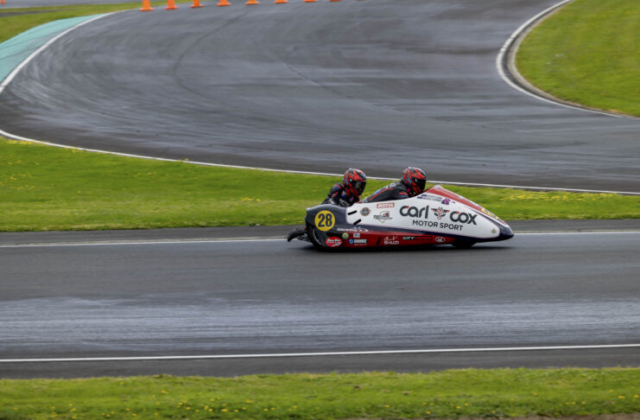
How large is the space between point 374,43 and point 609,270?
27603mm

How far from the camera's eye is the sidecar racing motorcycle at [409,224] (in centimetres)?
1469

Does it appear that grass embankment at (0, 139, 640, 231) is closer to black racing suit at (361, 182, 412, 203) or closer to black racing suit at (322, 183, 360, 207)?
black racing suit at (322, 183, 360, 207)

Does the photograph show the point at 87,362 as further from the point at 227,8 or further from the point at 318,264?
the point at 227,8

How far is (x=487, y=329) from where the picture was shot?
33.9 ft

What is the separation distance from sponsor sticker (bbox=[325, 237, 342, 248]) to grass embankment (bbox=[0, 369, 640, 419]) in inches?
261

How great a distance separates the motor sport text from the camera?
14.7 metres

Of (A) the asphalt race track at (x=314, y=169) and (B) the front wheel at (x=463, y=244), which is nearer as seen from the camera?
(A) the asphalt race track at (x=314, y=169)

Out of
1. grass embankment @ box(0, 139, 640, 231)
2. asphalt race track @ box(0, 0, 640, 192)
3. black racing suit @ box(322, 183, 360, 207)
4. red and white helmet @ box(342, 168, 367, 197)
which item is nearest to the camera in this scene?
red and white helmet @ box(342, 168, 367, 197)

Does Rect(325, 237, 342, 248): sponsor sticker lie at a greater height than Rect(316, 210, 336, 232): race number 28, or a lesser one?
lesser

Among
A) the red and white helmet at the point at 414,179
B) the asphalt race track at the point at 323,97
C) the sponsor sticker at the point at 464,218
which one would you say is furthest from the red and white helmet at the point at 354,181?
the asphalt race track at the point at 323,97

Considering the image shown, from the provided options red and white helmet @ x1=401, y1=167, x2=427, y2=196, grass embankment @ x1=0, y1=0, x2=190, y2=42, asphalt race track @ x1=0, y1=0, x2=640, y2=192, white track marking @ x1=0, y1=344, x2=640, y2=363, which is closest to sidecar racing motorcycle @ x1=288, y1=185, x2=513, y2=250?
red and white helmet @ x1=401, y1=167, x2=427, y2=196

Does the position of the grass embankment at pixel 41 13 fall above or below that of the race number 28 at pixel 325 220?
above

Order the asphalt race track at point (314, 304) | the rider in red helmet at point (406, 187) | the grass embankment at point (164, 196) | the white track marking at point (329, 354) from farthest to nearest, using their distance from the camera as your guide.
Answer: the grass embankment at point (164, 196) → the rider in red helmet at point (406, 187) → the white track marking at point (329, 354) → the asphalt race track at point (314, 304)

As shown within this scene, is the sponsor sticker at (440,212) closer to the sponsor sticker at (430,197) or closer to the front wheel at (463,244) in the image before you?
the sponsor sticker at (430,197)
